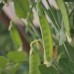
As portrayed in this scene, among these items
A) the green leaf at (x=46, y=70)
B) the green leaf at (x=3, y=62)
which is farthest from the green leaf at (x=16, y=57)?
the green leaf at (x=46, y=70)

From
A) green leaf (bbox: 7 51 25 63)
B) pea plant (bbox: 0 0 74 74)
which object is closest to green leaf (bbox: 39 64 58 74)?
pea plant (bbox: 0 0 74 74)

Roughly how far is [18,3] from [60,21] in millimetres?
138

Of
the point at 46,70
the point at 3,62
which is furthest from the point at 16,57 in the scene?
the point at 46,70

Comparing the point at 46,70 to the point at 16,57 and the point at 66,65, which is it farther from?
the point at 16,57

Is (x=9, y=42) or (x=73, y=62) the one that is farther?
(x=9, y=42)

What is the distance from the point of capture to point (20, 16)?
26.8 inches

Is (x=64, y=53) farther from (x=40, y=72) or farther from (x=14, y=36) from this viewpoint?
(x=14, y=36)

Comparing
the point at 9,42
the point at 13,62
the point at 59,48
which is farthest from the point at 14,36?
the point at 9,42

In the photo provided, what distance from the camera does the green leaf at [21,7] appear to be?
0.64 meters

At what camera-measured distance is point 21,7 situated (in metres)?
0.66

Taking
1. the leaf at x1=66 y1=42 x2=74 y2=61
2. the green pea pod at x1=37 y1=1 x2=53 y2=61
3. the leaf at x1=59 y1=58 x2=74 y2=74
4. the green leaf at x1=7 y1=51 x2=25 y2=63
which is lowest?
the green leaf at x1=7 y1=51 x2=25 y2=63

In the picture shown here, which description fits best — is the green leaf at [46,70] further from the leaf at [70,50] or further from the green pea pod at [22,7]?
the green pea pod at [22,7]

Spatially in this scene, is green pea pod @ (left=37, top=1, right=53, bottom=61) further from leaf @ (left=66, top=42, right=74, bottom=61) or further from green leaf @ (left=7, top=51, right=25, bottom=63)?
green leaf @ (left=7, top=51, right=25, bottom=63)

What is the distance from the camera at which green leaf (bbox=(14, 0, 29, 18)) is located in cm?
64
